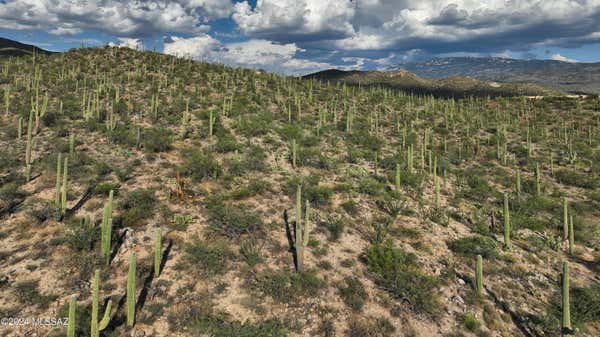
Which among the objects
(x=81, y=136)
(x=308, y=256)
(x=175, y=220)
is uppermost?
(x=81, y=136)

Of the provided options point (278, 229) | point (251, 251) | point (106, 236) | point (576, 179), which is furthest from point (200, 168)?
point (576, 179)

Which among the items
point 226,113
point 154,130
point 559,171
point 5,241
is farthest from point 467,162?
point 5,241

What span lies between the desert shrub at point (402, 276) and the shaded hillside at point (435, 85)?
42.2 m

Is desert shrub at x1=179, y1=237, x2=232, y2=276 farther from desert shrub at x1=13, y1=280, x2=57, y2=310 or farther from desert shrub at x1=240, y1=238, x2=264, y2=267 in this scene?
desert shrub at x1=13, y1=280, x2=57, y2=310

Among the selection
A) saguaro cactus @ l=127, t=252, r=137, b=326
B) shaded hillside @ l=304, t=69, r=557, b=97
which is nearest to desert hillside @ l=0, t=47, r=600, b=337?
saguaro cactus @ l=127, t=252, r=137, b=326

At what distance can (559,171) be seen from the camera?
43.2 ft

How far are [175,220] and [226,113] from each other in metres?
10.6

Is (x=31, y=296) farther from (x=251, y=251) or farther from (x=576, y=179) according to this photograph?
(x=576, y=179)

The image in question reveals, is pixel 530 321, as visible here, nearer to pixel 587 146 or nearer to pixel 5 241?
pixel 5 241

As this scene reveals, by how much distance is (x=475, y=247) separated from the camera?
761cm

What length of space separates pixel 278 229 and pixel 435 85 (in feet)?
197

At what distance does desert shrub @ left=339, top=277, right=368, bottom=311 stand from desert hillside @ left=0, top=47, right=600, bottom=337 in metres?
0.02

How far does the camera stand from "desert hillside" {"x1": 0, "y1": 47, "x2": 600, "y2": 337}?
5578 mm

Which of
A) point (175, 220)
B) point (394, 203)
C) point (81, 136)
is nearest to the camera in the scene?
point (175, 220)
